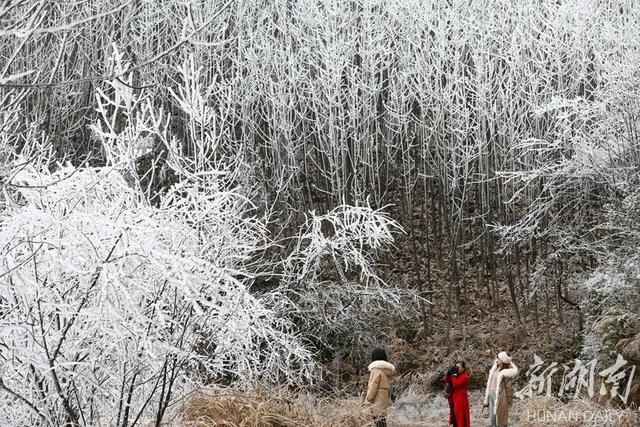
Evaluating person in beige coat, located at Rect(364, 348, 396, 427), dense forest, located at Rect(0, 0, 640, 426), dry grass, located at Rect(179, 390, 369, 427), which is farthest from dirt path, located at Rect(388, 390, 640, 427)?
dry grass, located at Rect(179, 390, 369, 427)

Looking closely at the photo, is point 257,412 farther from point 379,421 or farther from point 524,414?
point 524,414

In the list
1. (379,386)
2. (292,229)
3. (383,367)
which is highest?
(292,229)

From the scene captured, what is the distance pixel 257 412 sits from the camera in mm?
7566

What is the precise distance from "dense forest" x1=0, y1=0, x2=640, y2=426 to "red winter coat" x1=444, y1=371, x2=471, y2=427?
1782 mm

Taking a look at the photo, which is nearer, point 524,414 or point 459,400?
point 459,400

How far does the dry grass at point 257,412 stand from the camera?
755 centimetres

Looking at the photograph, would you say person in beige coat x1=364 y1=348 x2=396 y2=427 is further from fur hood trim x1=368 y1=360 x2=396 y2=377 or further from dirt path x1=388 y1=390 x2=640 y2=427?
dirt path x1=388 y1=390 x2=640 y2=427

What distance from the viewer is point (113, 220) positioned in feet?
18.8

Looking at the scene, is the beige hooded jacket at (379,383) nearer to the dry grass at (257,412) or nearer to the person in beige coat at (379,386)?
the person in beige coat at (379,386)

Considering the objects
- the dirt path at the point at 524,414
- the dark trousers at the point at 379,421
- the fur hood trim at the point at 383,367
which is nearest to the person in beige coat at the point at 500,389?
the dirt path at the point at 524,414

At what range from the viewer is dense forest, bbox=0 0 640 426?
548 centimetres

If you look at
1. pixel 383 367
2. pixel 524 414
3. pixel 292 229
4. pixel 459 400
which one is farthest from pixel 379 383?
pixel 292 229

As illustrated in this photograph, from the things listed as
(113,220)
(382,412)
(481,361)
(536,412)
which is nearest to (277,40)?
(481,361)

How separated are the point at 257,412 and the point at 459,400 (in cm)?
316
